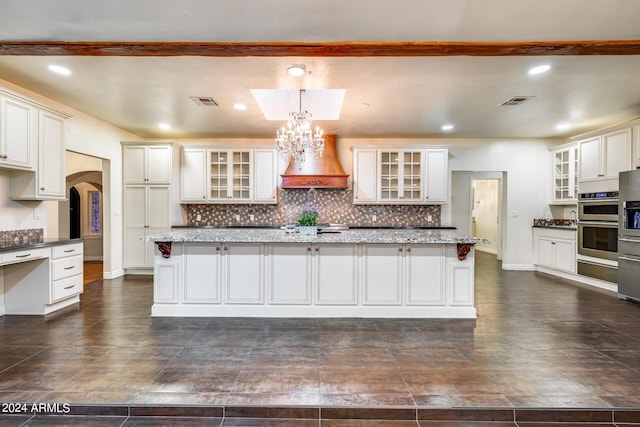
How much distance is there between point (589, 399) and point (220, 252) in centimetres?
337

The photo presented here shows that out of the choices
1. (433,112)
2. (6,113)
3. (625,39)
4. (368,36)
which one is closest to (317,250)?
(368,36)

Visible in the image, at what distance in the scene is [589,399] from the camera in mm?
2068

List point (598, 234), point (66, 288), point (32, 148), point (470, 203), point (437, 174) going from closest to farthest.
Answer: point (32, 148) → point (66, 288) → point (598, 234) → point (437, 174) → point (470, 203)

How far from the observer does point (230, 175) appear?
20.8 feet

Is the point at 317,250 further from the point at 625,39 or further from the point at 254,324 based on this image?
the point at 625,39

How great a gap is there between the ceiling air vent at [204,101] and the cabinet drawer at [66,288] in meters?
2.72

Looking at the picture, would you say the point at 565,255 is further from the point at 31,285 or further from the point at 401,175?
the point at 31,285

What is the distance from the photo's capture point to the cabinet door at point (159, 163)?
5.90 meters

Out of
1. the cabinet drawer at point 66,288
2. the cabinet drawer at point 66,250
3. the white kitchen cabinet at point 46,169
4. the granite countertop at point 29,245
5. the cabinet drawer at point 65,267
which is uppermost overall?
the white kitchen cabinet at point 46,169

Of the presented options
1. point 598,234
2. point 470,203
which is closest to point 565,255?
point 598,234

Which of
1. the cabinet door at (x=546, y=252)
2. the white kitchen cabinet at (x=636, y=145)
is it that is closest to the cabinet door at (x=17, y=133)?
the white kitchen cabinet at (x=636, y=145)

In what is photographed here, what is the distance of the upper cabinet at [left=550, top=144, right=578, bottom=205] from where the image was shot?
19.3 feet

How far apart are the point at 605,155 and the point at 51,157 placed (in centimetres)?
784

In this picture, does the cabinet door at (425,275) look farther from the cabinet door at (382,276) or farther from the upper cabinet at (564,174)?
the upper cabinet at (564,174)
